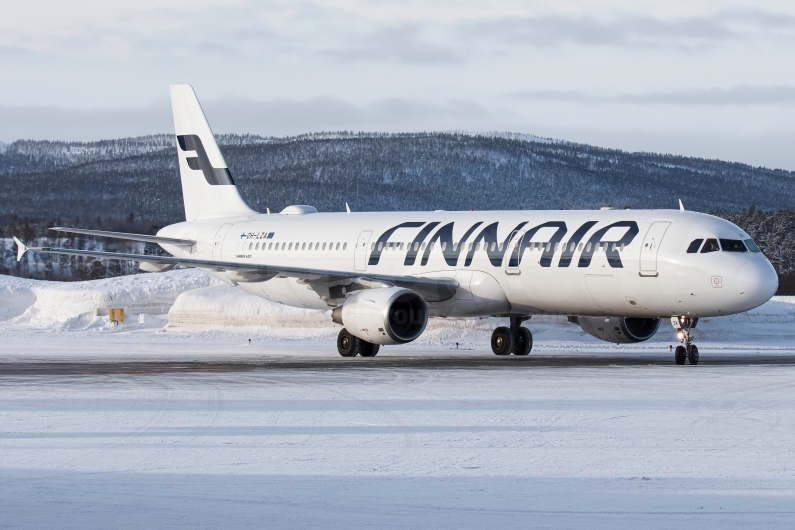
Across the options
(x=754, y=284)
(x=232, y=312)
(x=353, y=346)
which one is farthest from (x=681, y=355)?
(x=232, y=312)

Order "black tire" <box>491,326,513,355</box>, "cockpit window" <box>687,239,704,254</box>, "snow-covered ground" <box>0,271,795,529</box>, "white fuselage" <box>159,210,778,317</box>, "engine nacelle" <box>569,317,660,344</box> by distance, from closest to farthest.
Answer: "snow-covered ground" <box>0,271,795,529</box> < "white fuselage" <box>159,210,778,317</box> < "cockpit window" <box>687,239,704,254</box> < "engine nacelle" <box>569,317,660,344</box> < "black tire" <box>491,326,513,355</box>

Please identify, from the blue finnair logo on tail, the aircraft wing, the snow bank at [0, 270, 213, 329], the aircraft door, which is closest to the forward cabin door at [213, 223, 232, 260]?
the blue finnair logo on tail

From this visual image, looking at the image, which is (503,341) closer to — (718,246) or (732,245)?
(718,246)

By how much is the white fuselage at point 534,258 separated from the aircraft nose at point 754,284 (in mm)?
21

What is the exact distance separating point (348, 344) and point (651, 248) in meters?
8.53

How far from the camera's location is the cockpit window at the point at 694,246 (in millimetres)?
25438

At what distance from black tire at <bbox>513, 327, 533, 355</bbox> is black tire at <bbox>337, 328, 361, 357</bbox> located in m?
4.35

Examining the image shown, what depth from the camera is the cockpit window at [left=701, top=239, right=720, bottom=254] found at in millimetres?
25344

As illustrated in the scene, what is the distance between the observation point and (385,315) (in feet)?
89.2

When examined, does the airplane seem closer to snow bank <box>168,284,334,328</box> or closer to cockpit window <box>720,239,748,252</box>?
cockpit window <box>720,239,748,252</box>

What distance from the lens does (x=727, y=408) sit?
1645 centimetres

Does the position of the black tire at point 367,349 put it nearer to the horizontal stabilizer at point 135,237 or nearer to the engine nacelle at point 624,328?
the engine nacelle at point 624,328

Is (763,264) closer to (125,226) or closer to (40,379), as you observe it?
(40,379)

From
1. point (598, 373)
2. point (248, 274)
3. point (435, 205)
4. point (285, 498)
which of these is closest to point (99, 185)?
point (248, 274)
